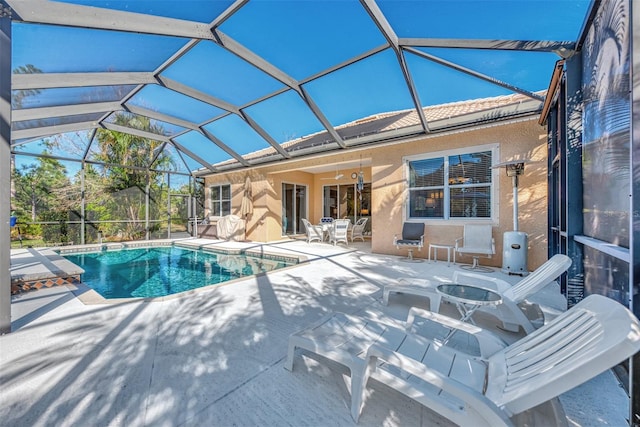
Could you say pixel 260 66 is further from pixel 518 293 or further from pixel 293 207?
pixel 293 207

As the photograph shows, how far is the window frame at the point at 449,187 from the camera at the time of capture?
233 inches

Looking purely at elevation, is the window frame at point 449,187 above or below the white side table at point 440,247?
above

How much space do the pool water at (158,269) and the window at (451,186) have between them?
4.06 metres

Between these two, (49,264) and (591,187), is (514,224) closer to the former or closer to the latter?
(591,187)

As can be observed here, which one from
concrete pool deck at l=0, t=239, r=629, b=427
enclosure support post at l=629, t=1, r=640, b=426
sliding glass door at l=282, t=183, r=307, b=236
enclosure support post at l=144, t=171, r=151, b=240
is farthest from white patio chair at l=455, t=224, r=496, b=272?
enclosure support post at l=144, t=171, r=151, b=240

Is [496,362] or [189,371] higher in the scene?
[496,362]

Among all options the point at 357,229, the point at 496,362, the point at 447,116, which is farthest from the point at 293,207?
the point at 496,362

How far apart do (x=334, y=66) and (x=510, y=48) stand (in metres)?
2.81

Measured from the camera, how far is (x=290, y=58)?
486 cm

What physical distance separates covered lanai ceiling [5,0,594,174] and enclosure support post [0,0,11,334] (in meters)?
0.28

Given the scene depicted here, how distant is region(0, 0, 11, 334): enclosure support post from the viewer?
2.57 metres

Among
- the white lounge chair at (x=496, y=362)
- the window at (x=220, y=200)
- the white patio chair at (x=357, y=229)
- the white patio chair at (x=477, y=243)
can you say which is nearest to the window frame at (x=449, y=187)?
the white patio chair at (x=477, y=243)

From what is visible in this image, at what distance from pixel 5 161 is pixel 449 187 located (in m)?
7.66

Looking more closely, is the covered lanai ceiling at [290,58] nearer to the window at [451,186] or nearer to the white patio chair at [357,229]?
the window at [451,186]
